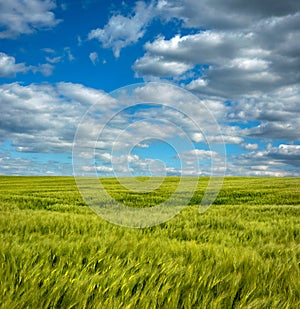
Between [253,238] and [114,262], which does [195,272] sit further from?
[253,238]

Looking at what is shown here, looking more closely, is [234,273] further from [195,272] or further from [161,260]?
[161,260]

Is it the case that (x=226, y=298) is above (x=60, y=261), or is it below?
below

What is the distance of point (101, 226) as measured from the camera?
6.93m

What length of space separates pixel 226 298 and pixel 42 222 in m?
4.40

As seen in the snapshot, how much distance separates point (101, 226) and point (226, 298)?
3.89m

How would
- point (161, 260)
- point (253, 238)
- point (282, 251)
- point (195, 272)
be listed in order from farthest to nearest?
point (253, 238) < point (282, 251) < point (161, 260) < point (195, 272)

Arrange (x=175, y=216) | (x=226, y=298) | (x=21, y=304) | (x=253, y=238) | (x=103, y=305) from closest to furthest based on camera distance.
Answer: (x=21, y=304) < (x=103, y=305) < (x=226, y=298) < (x=253, y=238) < (x=175, y=216)

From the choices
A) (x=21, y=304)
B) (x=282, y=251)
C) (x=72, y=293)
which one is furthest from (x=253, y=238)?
(x=21, y=304)

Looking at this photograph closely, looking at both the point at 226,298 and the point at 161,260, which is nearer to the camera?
the point at 226,298

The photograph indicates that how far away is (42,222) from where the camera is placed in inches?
268

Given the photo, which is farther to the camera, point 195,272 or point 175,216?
point 175,216

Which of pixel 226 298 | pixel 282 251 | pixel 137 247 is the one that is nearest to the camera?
pixel 226 298

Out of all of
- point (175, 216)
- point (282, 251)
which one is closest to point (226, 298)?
point (282, 251)

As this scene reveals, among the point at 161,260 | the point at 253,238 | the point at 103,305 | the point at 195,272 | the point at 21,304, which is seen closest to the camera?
the point at 21,304
